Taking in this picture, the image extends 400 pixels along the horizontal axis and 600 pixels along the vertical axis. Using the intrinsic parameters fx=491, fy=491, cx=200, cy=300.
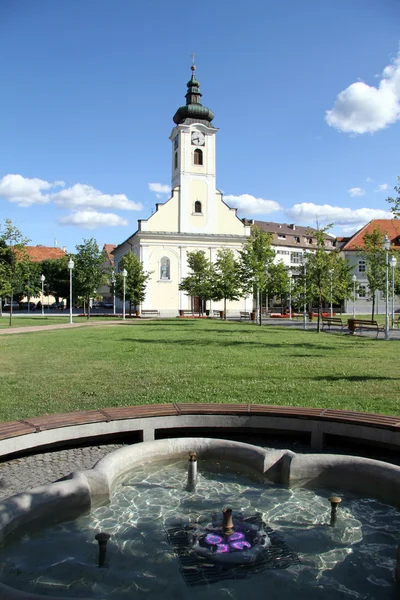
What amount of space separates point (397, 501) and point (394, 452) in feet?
5.00

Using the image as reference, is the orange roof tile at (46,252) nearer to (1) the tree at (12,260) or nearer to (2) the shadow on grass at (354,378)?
(1) the tree at (12,260)

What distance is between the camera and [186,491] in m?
5.48

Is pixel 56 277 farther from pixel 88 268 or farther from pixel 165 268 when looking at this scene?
pixel 88 268

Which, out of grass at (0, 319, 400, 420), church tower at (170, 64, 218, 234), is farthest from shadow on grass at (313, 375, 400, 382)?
church tower at (170, 64, 218, 234)

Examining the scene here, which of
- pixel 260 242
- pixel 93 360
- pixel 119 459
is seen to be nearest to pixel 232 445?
pixel 119 459

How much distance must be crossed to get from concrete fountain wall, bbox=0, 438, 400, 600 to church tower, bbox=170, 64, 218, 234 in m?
53.9

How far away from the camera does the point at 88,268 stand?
138 feet

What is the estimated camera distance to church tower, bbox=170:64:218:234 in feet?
196

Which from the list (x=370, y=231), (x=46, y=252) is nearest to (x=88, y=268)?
(x=370, y=231)

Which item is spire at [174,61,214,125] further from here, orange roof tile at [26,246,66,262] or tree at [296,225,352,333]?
orange roof tile at [26,246,66,262]

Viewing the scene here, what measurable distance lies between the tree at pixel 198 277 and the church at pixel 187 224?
5.74 ft

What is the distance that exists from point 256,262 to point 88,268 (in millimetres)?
15172

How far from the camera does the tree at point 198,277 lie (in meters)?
46.8

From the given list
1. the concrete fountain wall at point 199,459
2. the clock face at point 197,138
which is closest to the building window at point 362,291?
the clock face at point 197,138
